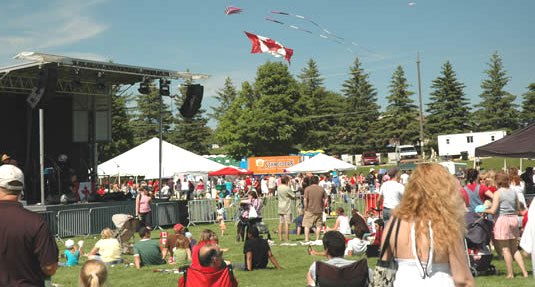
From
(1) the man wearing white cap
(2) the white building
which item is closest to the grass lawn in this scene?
(1) the man wearing white cap

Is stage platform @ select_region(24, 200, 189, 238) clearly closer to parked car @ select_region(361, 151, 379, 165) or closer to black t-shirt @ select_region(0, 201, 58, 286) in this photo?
black t-shirt @ select_region(0, 201, 58, 286)

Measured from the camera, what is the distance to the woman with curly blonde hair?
3.21 meters

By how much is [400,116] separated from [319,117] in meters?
10.7

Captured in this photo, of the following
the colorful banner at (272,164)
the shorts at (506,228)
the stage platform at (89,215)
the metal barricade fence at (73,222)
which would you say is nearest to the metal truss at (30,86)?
the stage platform at (89,215)

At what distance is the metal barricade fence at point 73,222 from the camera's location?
17.9 meters

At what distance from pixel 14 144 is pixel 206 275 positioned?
18261 mm

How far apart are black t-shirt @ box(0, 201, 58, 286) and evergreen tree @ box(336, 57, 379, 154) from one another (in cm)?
7114

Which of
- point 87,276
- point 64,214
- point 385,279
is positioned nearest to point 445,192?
point 385,279

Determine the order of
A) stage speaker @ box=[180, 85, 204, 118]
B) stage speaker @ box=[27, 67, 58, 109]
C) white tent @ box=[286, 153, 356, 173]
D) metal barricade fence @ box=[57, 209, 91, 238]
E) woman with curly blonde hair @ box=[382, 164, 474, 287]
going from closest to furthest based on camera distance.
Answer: woman with curly blonde hair @ box=[382, 164, 474, 287]
metal barricade fence @ box=[57, 209, 91, 238]
stage speaker @ box=[27, 67, 58, 109]
stage speaker @ box=[180, 85, 204, 118]
white tent @ box=[286, 153, 356, 173]

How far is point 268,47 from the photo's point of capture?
1886cm

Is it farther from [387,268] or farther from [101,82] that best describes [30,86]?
[387,268]

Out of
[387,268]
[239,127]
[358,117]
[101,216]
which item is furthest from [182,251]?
[358,117]

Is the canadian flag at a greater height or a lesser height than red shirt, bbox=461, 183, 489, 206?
greater

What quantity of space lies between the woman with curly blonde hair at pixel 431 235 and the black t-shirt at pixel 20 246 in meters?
2.04
